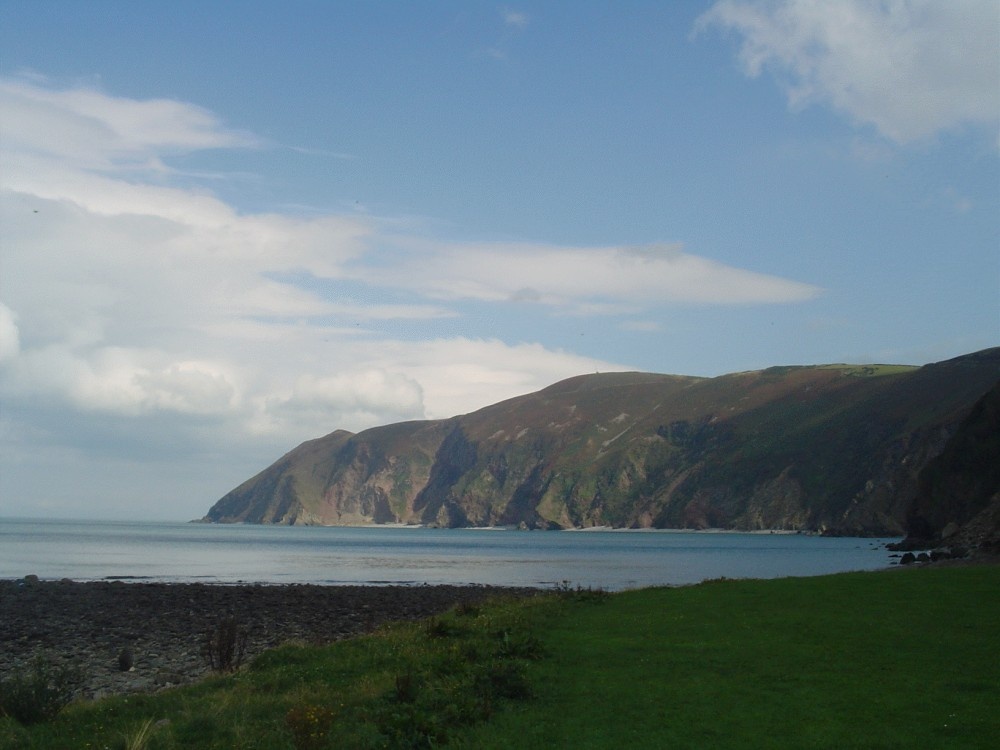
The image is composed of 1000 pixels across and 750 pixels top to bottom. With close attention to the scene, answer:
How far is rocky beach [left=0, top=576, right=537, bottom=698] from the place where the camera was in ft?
86.5

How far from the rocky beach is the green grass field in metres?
8.23

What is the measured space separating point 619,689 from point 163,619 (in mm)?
30073

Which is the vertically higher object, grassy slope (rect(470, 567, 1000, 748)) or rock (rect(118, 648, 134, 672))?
grassy slope (rect(470, 567, 1000, 748))

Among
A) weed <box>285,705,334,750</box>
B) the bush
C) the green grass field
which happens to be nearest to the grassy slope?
the green grass field

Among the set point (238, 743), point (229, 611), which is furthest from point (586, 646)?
→ point (229, 611)

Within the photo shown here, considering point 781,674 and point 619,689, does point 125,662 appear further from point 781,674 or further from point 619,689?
point 781,674

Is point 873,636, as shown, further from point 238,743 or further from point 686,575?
point 686,575

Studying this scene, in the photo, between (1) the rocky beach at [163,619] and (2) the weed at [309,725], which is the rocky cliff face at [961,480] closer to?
(1) the rocky beach at [163,619]

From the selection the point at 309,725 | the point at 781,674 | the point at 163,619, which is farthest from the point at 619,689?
the point at 163,619

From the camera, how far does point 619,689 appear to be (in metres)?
14.6

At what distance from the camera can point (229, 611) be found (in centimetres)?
4222

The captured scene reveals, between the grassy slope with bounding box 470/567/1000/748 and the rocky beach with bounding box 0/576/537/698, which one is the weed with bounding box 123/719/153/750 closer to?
the grassy slope with bounding box 470/567/1000/748

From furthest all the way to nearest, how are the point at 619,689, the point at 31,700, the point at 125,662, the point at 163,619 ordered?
1. the point at 163,619
2. the point at 125,662
3. the point at 619,689
4. the point at 31,700

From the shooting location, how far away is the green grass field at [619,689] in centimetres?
1202
